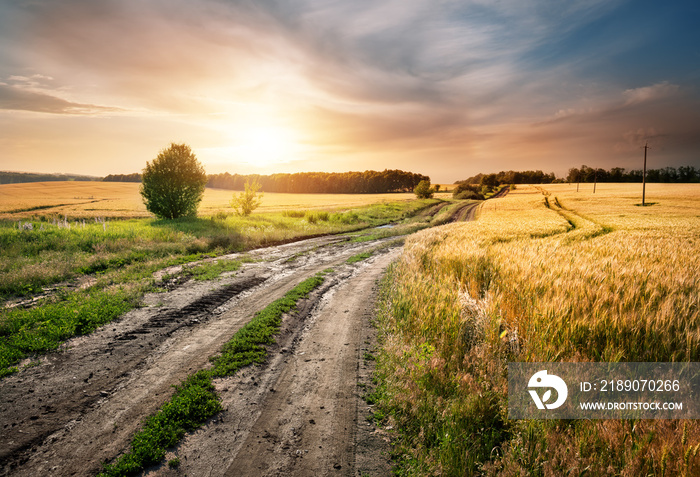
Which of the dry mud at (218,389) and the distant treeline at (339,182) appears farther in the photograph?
the distant treeline at (339,182)

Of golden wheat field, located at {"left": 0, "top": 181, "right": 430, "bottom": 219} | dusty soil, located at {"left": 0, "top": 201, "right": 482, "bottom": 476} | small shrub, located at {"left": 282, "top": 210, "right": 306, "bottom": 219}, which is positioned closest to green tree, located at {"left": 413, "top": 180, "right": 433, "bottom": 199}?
golden wheat field, located at {"left": 0, "top": 181, "right": 430, "bottom": 219}

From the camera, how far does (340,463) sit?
179 inches

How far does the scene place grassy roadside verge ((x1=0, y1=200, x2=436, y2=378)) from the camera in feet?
27.7

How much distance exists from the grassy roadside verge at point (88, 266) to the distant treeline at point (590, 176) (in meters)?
88.0

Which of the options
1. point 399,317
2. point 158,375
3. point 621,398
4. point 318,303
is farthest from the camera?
point 318,303

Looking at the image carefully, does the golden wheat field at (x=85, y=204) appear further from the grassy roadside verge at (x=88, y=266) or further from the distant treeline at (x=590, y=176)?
the distant treeline at (x=590, y=176)

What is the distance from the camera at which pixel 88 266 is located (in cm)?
1476

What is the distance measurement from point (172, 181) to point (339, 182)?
113 meters

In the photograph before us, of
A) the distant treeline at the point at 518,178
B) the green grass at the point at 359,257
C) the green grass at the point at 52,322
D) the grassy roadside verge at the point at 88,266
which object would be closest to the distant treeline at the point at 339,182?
the distant treeline at the point at 518,178

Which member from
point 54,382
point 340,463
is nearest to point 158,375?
point 54,382

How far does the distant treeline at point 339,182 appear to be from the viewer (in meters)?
140

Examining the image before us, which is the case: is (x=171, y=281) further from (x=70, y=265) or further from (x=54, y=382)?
(x=54, y=382)

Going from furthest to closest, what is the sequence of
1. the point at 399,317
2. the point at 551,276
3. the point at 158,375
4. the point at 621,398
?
the point at 399,317 → the point at 551,276 → the point at 158,375 → the point at 621,398

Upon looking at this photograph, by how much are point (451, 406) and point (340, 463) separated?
6.60 ft
